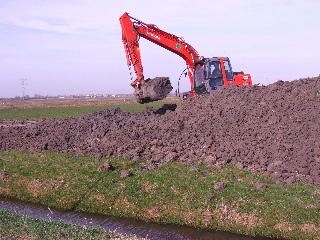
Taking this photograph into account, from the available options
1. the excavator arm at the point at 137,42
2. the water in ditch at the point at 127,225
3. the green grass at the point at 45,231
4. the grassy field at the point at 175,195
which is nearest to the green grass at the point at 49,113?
the excavator arm at the point at 137,42

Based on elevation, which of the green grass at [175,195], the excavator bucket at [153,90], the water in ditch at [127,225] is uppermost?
the excavator bucket at [153,90]

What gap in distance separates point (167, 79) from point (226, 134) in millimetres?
6234

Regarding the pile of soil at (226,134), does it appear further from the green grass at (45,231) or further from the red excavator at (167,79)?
the green grass at (45,231)

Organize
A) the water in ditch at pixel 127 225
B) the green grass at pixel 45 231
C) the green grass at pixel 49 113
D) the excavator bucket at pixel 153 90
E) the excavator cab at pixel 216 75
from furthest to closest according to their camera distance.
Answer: the green grass at pixel 49 113, the excavator cab at pixel 216 75, the excavator bucket at pixel 153 90, the water in ditch at pixel 127 225, the green grass at pixel 45 231

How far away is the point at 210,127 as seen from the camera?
61.0ft

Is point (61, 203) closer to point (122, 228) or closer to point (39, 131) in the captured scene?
point (122, 228)

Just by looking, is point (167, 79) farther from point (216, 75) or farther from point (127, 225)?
point (127, 225)

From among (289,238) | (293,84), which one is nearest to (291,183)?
(289,238)

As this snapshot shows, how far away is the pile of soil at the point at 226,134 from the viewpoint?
50.4 ft

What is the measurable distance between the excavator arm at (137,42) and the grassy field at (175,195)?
6.37 metres

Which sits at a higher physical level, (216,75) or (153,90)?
(216,75)

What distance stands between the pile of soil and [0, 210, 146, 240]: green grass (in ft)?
21.3

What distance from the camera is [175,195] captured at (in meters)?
13.8

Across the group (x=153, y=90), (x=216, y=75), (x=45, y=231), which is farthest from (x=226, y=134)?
(x=45, y=231)
